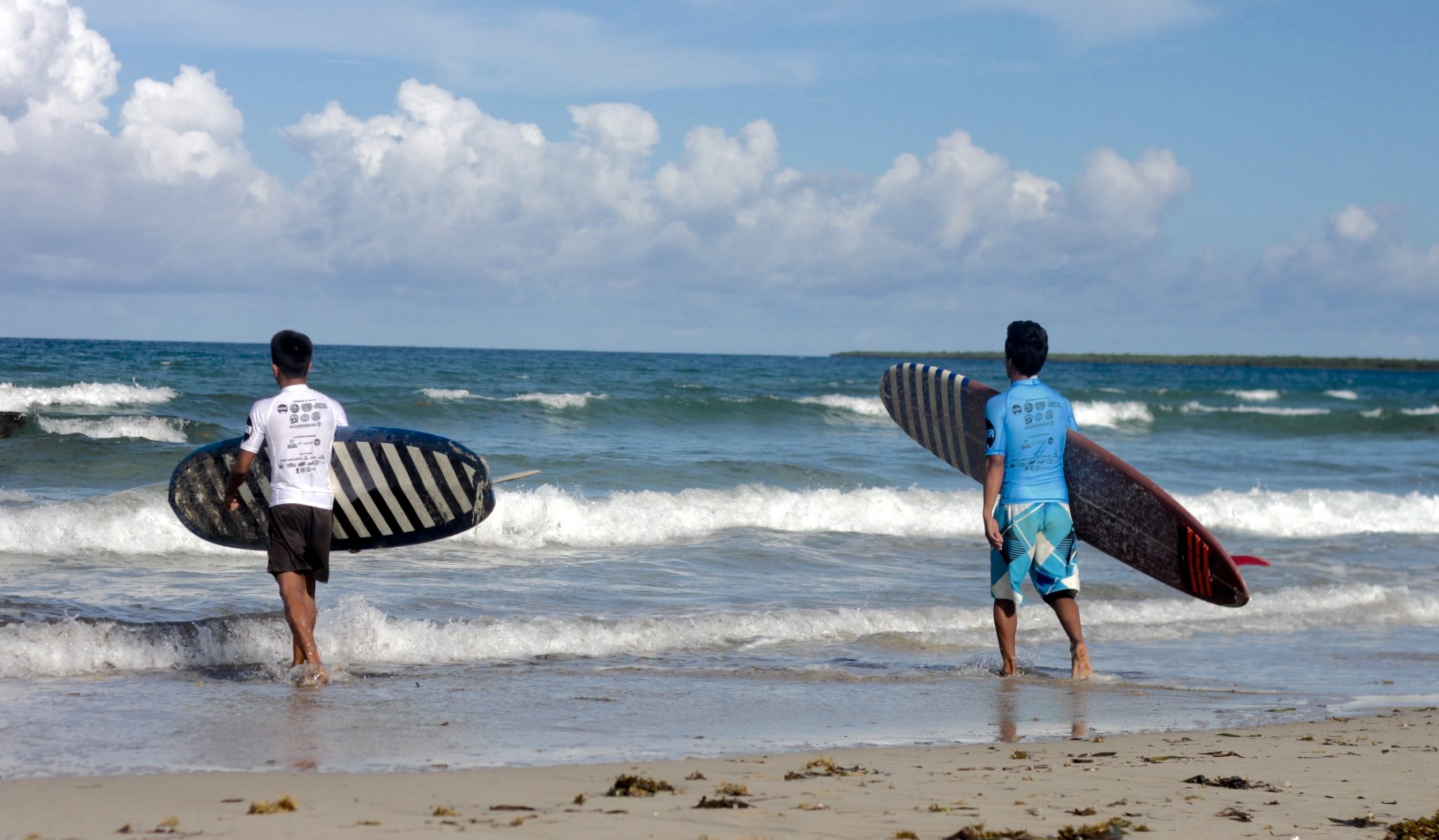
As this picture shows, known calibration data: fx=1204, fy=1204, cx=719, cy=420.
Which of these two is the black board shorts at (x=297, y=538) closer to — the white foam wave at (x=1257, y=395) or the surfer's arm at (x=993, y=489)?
the surfer's arm at (x=993, y=489)

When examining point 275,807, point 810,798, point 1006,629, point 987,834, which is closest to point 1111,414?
point 1006,629

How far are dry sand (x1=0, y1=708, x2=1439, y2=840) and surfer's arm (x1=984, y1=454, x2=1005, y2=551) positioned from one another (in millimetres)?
1339

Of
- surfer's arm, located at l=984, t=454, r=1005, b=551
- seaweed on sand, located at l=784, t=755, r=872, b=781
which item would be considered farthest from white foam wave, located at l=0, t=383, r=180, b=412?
seaweed on sand, located at l=784, t=755, r=872, b=781

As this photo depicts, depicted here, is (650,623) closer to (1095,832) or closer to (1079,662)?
(1079,662)

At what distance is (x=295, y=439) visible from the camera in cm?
527

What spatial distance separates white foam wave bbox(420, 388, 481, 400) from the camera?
2449 cm

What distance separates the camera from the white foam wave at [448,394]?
80.4 feet

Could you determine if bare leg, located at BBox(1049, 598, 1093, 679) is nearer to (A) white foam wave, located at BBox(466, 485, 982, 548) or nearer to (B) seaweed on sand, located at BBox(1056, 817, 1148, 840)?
(B) seaweed on sand, located at BBox(1056, 817, 1148, 840)

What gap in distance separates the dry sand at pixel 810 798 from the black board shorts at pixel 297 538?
1.65m

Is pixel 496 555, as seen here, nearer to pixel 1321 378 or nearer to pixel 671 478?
pixel 671 478

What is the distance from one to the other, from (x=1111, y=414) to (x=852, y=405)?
8155 mm

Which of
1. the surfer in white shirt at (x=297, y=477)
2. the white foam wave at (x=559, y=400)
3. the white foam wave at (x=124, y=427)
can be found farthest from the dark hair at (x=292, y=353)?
the white foam wave at (x=559, y=400)

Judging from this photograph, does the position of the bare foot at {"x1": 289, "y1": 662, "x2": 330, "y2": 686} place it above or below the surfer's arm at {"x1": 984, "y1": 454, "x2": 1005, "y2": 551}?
below

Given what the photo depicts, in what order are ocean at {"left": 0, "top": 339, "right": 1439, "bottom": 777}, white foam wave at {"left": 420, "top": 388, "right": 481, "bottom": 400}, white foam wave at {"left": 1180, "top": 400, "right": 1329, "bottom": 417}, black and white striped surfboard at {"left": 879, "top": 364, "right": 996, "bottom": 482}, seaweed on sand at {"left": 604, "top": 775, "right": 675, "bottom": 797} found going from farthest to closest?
1. white foam wave at {"left": 1180, "top": 400, "right": 1329, "bottom": 417}
2. white foam wave at {"left": 420, "top": 388, "right": 481, "bottom": 400}
3. black and white striped surfboard at {"left": 879, "top": 364, "right": 996, "bottom": 482}
4. ocean at {"left": 0, "top": 339, "right": 1439, "bottom": 777}
5. seaweed on sand at {"left": 604, "top": 775, "right": 675, "bottom": 797}
